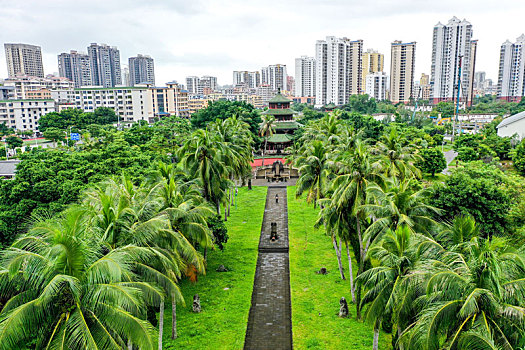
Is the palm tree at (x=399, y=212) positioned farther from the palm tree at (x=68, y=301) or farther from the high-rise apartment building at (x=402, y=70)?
the high-rise apartment building at (x=402, y=70)

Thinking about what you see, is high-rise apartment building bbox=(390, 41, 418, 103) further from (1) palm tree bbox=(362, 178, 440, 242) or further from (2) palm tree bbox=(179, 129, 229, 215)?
(1) palm tree bbox=(362, 178, 440, 242)

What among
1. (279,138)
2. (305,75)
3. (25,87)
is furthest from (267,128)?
(305,75)

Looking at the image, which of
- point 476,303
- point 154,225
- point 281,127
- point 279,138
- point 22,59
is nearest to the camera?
point 476,303

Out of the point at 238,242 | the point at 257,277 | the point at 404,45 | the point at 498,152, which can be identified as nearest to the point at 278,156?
the point at 498,152

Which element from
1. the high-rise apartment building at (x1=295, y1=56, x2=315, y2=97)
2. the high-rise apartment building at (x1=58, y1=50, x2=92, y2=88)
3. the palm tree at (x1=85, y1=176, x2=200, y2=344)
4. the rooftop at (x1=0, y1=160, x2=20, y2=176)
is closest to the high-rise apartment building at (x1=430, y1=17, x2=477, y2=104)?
the high-rise apartment building at (x1=295, y1=56, x2=315, y2=97)

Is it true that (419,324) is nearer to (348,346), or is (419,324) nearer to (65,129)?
(348,346)

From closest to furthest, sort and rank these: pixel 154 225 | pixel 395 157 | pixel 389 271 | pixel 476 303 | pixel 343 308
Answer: pixel 476 303 → pixel 389 271 → pixel 154 225 → pixel 343 308 → pixel 395 157

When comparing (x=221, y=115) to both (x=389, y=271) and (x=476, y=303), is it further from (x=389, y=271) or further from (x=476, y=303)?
(x=476, y=303)
